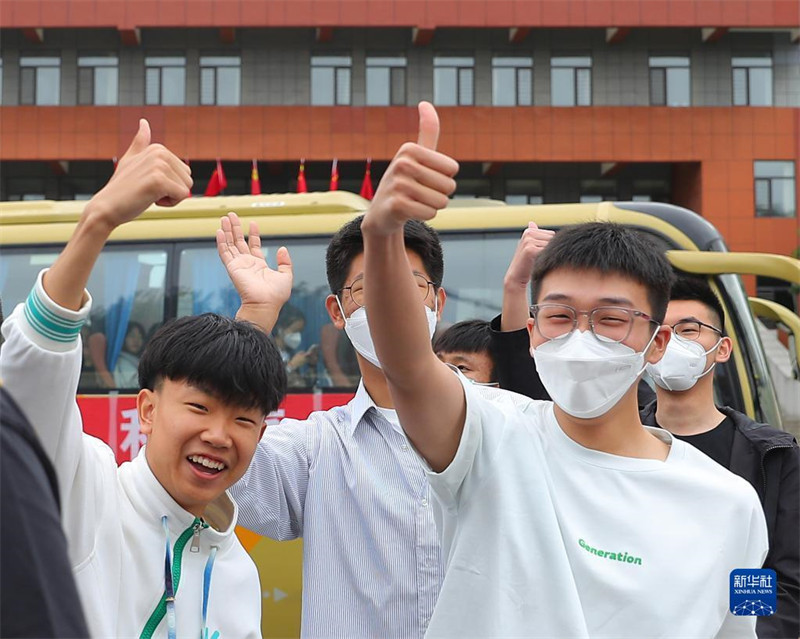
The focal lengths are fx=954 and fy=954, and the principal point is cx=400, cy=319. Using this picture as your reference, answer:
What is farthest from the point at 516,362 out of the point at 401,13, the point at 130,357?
the point at 401,13

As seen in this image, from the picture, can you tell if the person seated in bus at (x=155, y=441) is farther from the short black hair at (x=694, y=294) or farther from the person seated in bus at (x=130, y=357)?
the person seated in bus at (x=130, y=357)

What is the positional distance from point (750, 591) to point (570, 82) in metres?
21.9

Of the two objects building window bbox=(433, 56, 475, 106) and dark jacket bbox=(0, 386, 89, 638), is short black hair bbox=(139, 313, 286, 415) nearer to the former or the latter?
dark jacket bbox=(0, 386, 89, 638)

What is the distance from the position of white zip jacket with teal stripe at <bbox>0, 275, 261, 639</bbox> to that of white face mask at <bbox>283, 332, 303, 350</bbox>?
3.92 meters

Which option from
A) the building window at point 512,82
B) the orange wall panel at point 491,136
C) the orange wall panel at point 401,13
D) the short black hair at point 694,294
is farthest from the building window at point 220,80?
the short black hair at point 694,294

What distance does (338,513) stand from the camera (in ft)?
7.88

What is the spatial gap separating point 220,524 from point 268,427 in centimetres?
43

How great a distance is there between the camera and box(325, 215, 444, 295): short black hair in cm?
264

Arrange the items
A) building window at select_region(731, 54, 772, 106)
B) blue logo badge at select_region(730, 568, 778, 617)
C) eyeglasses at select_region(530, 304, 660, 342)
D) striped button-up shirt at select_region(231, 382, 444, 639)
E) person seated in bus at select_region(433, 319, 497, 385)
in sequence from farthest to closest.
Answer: building window at select_region(731, 54, 772, 106) → person seated in bus at select_region(433, 319, 497, 385) → striped button-up shirt at select_region(231, 382, 444, 639) → eyeglasses at select_region(530, 304, 660, 342) → blue logo badge at select_region(730, 568, 778, 617)

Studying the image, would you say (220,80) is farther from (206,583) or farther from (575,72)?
(206,583)

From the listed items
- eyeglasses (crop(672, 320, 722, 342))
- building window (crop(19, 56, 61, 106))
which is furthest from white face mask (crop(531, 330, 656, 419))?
building window (crop(19, 56, 61, 106))

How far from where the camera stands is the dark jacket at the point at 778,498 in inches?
98.5

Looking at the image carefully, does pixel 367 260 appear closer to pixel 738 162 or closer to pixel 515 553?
pixel 515 553

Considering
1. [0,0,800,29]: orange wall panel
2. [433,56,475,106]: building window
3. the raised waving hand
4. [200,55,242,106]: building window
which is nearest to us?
the raised waving hand
